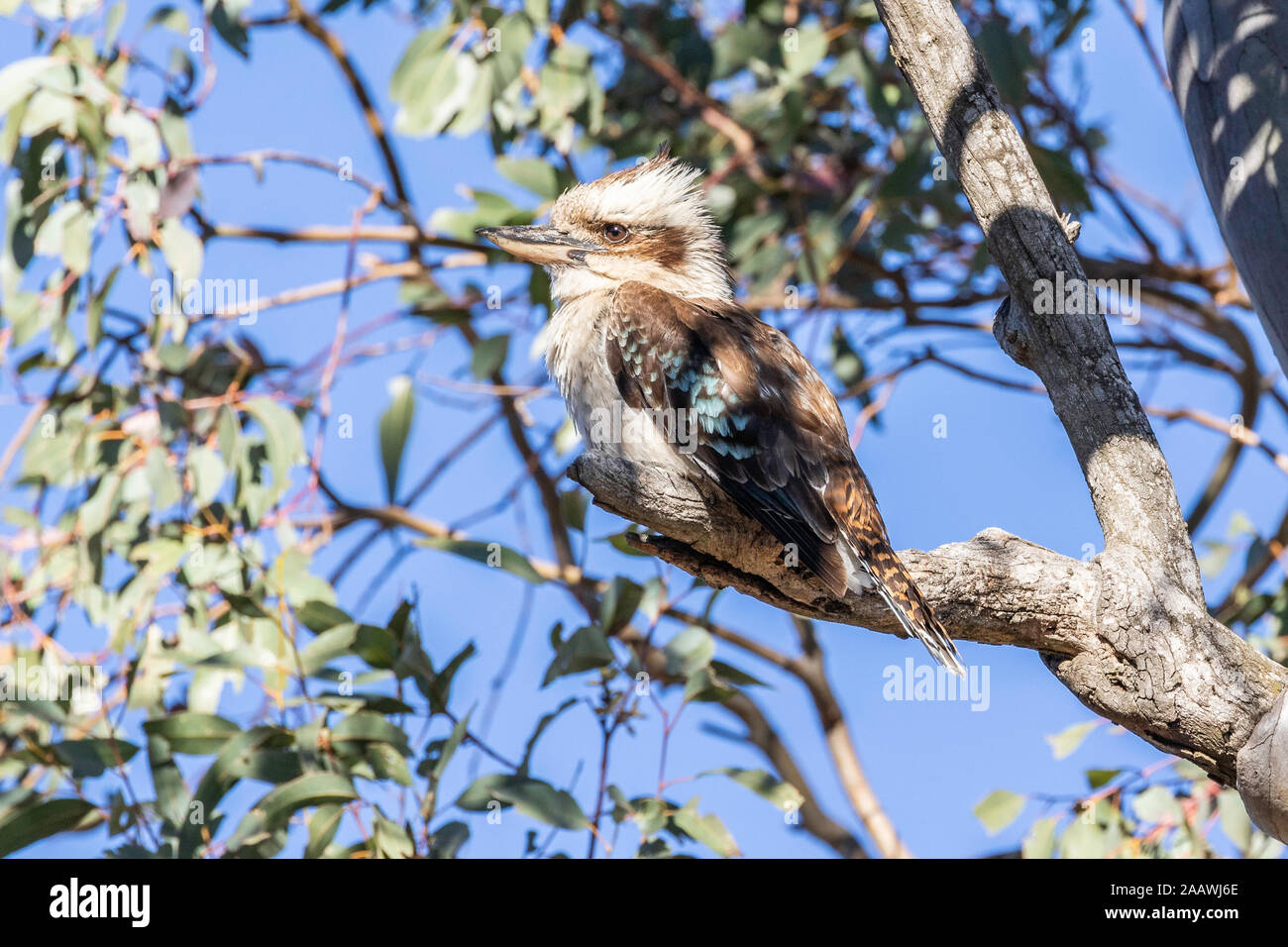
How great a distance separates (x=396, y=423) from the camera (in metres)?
3.18

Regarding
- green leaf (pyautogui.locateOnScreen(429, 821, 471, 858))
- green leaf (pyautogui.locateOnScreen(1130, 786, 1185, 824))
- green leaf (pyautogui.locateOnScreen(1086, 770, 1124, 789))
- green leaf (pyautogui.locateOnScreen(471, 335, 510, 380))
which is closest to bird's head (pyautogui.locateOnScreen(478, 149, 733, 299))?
green leaf (pyautogui.locateOnScreen(471, 335, 510, 380))

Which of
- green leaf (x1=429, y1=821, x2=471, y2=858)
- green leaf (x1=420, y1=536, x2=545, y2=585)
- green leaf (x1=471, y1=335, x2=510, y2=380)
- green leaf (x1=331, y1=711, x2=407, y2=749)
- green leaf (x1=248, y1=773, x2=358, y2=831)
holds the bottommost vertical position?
green leaf (x1=429, y1=821, x2=471, y2=858)

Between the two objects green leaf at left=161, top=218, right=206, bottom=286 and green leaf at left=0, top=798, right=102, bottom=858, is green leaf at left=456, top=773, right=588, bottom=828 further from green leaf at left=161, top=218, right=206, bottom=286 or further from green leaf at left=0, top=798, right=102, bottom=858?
green leaf at left=161, top=218, right=206, bottom=286

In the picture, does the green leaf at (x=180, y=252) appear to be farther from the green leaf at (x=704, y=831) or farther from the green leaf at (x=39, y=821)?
the green leaf at (x=704, y=831)

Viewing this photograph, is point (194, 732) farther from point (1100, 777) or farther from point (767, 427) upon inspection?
point (1100, 777)

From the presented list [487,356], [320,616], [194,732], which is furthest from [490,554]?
[487,356]

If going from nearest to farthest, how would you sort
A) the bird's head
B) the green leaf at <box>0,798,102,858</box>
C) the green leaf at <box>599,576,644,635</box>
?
the green leaf at <box>0,798,102,858</box> → the green leaf at <box>599,576,644,635</box> → the bird's head

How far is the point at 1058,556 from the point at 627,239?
148cm

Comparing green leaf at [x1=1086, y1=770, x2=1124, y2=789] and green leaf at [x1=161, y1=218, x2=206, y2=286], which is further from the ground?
green leaf at [x1=161, y1=218, x2=206, y2=286]

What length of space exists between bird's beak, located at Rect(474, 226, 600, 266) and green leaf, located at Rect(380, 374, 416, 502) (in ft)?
1.44

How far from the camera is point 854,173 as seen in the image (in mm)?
4180

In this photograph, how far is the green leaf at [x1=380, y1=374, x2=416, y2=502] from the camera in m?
3.17

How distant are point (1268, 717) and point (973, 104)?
101cm
